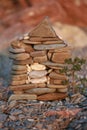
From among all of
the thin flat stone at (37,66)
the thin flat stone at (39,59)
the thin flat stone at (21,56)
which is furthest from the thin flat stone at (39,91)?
the thin flat stone at (21,56)

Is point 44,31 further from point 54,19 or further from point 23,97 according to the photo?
point 54,19

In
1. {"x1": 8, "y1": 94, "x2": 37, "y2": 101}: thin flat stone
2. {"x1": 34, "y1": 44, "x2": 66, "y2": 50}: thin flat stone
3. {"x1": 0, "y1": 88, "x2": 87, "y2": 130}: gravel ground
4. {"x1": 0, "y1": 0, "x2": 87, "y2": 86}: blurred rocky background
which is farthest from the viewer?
{"x1": 0, "y1": 0, "x2": 87, "y2": 86}: blurred rocky background

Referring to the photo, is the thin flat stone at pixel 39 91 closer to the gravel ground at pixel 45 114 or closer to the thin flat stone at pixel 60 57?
the gravel ground at pixel 45 114

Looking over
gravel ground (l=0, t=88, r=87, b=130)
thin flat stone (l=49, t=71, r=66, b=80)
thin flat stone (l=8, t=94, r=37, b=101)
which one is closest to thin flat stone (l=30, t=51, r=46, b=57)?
thin flat stone (l=49, t=71, r=66, b=80)

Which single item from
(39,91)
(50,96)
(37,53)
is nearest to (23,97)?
(39,91)

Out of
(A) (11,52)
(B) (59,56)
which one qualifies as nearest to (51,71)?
(B) (59,56)

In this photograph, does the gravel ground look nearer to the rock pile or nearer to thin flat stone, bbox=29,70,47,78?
the rock pile

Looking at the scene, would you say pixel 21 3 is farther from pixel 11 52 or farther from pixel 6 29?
pixel 11 52

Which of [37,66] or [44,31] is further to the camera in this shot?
[37,66]
